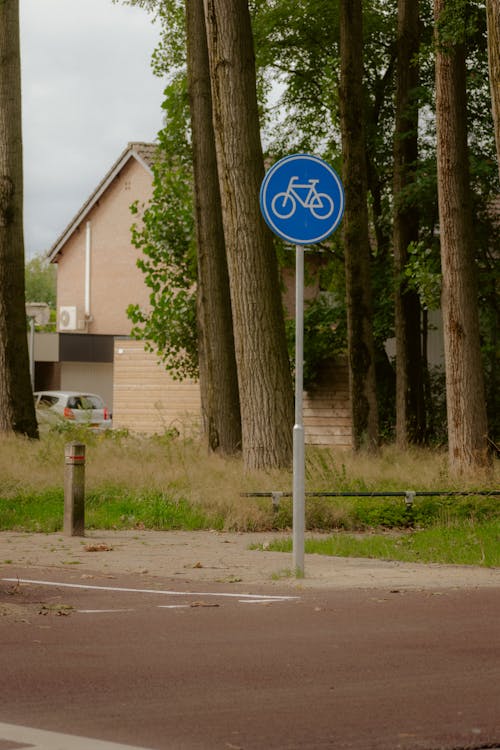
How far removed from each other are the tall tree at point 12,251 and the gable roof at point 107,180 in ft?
85.1

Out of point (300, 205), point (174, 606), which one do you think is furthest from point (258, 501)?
point (174, 606)

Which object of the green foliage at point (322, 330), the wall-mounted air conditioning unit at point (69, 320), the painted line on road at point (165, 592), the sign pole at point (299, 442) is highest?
the wall-mounted air conditioning unit at point (69, 320)

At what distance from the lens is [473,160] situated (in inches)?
1077

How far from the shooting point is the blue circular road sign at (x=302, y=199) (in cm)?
1180

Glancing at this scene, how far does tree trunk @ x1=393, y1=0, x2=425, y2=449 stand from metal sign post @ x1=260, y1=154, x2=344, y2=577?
16.0 metres

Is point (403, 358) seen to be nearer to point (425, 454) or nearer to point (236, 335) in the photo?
point (425, 454)

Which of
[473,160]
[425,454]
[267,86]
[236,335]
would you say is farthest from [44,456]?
[267,86]

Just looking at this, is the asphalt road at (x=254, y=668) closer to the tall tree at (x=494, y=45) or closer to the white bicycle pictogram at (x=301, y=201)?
the white bicycle pictogram at (x=301, y=201)

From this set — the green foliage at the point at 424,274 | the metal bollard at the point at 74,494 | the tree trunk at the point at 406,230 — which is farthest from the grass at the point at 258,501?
the tree trunk at the point at 406,230

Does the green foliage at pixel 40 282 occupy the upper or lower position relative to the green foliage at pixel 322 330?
upper

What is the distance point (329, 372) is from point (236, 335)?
15575 millimetres

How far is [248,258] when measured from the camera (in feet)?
62.8

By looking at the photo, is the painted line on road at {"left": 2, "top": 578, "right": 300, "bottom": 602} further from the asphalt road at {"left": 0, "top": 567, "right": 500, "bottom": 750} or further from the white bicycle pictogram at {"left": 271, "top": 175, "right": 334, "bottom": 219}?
the white bicycle pictogram at {"left": 271, "top": 175, "right": 334, "bottom": 219}

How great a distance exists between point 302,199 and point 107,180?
4681 cm
